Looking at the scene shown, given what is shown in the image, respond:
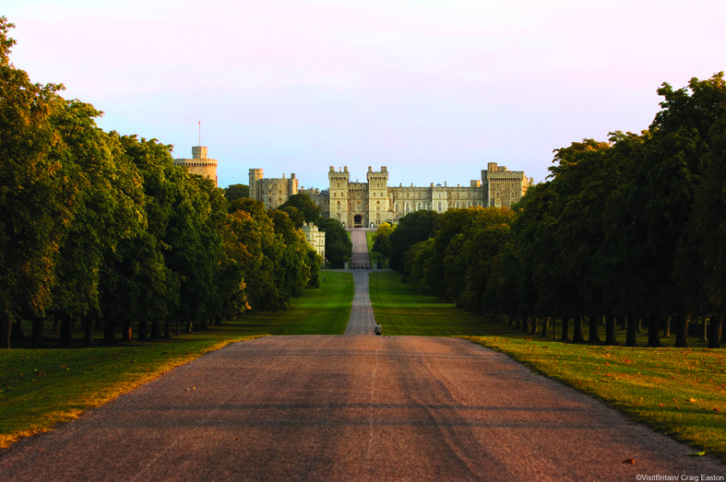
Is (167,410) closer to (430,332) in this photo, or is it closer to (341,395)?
(341,395)

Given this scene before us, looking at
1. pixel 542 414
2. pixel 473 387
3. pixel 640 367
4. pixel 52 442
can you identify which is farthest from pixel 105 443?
pixel 640 367

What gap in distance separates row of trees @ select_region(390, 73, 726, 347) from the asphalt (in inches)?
520

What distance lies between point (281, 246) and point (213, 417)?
59861 mm

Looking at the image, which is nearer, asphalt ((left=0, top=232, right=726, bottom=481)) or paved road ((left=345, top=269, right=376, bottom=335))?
asphalt ((left=0, top=232, right=726, bottom=481))

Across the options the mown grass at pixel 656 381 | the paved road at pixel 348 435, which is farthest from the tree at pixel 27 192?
the mown grass at pixel 656 381

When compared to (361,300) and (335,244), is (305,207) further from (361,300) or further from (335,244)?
(361,300)

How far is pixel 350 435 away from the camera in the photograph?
10.3 m

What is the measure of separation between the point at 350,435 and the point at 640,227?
75.4 ft

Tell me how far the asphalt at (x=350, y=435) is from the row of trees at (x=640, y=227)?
1321cm

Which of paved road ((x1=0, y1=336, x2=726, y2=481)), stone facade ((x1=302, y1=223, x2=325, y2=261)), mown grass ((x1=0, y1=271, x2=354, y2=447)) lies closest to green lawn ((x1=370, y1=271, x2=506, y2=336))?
mown grass ((x1=0, y1=271, x2=354, y2=447))

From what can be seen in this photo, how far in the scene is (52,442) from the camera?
32.3 feet

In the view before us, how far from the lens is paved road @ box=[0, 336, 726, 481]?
866 centimetres

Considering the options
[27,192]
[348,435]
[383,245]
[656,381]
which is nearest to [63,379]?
[27,192]

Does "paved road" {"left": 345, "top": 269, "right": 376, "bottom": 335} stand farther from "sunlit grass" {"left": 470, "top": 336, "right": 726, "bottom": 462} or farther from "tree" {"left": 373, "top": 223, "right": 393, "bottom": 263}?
"tree" {"left": 373, "top": 223, "right": 393, "bottom": 263}
